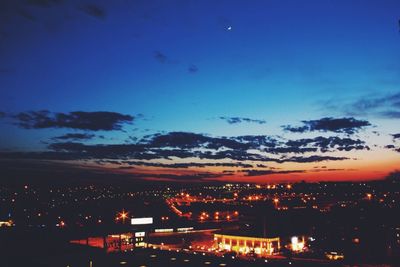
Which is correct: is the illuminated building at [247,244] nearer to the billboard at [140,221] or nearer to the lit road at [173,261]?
the lit road at [173,261]

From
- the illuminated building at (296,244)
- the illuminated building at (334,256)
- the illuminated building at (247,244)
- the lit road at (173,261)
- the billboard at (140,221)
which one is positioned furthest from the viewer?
the billboard at (140,221)

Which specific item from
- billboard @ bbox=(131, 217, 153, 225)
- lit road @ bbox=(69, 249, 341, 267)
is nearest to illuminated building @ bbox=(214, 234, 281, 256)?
lit road @ bbox=(69, 249, 341, 267)

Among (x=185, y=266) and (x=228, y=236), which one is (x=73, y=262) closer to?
(x=185, y=266)

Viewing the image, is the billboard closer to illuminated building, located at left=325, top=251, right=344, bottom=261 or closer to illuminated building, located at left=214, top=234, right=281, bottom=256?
illuminated building, located at left=214, top=234, right=281, bottom=256

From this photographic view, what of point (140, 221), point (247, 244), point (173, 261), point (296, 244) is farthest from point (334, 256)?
point (140, 221)

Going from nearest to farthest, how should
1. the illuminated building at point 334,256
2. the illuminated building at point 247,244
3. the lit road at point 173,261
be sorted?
1. the lit road at point 173,261
2. the illuminated building at point 334,256
3. the illuminated building at point 247,244

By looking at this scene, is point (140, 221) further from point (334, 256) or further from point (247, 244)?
point (334, 256)

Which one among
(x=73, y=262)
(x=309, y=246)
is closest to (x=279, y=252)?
(x=309, y=246)

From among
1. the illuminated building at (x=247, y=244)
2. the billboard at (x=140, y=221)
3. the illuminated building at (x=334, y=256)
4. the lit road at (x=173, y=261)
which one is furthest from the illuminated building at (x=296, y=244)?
the billboard at (x=140, y=221)

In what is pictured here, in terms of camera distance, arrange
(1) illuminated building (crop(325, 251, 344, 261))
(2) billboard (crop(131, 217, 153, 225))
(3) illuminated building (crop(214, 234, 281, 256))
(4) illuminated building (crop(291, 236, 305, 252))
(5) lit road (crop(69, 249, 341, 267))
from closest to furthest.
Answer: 1. (5) lit road (crop(69, 249, 341, 267))
2. (1) illuminated building (crop(325, 251, 344, 261))
3. (3) illuminated building (crop(214, 234, 281, 256))
4. (4) illuminated building (crop(291, 236, 305, 252))
5. (2) billboard (crop(131, 217, 153, 225))
